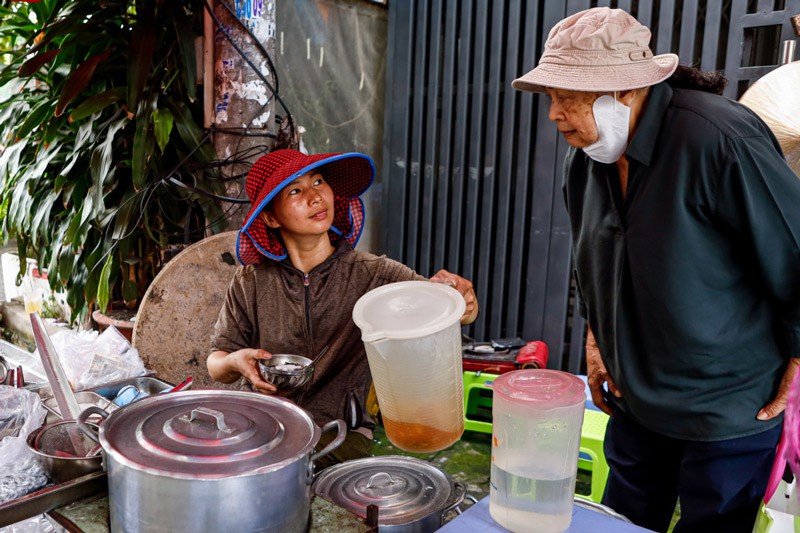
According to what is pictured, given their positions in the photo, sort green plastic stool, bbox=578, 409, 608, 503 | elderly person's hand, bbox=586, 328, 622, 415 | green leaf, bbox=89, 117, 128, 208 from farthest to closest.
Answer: green leaf, bbox=89, 117, 128, 208 < green plastic stool, bbox=578, 409, 608, 503 < elderly person's hand, bbox=586, 328, 622, 415

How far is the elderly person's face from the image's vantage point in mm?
1657

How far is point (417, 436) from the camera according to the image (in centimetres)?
A: 141

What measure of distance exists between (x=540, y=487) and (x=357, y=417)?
3.45 feet

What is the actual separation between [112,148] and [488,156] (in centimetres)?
235

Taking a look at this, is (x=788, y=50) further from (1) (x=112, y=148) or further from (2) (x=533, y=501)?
(1) (x=112, y=148)

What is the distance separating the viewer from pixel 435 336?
1.33 m

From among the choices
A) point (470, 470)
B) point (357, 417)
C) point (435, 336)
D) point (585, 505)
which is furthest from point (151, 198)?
point (585, 505)

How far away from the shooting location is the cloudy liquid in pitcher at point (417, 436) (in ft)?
4.62

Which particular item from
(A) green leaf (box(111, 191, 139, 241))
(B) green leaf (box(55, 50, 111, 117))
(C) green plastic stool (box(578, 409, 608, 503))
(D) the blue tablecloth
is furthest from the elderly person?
(B) green leaf (box(55, 50, 111, 117))

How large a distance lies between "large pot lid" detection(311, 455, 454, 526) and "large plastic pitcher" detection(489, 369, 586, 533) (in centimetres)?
18

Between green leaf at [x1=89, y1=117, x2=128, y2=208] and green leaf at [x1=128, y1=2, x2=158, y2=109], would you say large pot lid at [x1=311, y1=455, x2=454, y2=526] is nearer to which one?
green leaf at [x1=128, y1=2, x2=158, y2=109]

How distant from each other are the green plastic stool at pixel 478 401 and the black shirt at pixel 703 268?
77.8 inches

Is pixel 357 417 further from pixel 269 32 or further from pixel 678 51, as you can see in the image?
pixel 678 51

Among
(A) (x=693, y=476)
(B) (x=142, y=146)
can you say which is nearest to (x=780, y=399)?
(A) (x=693, y=476)
